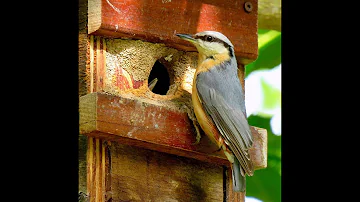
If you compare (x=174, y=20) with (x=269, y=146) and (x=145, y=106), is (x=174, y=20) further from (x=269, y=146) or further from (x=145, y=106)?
(x=269, y=146)

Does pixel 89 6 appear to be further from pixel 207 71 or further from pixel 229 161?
pixel 229 161

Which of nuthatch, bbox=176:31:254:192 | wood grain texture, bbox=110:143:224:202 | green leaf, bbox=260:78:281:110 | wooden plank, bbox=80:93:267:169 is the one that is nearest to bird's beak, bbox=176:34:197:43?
nuthatch, bbox=176:31:254:192

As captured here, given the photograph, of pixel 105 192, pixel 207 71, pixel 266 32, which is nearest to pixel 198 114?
pixel 207 71

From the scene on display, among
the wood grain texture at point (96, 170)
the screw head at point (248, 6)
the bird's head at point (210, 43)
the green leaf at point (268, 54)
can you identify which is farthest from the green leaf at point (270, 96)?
the wood grain texture at point (96, 170)

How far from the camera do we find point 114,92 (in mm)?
4934

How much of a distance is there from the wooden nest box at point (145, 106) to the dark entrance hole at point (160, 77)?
0.07 feet

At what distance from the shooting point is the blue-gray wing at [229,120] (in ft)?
16.5

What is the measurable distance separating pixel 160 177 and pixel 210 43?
883mm

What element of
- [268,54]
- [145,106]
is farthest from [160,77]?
[268,54]

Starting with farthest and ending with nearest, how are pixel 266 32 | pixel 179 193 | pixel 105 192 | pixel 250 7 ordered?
pixel 266 32 → pixel 250 7 → pixel 179 193 → pixel 105 192

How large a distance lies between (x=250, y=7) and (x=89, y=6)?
3.85ft

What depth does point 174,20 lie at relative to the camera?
5270 millimetres

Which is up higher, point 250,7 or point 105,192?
point 250,7

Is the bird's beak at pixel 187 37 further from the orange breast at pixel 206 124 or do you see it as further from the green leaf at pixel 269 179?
the green leaf at pixel 269 179
